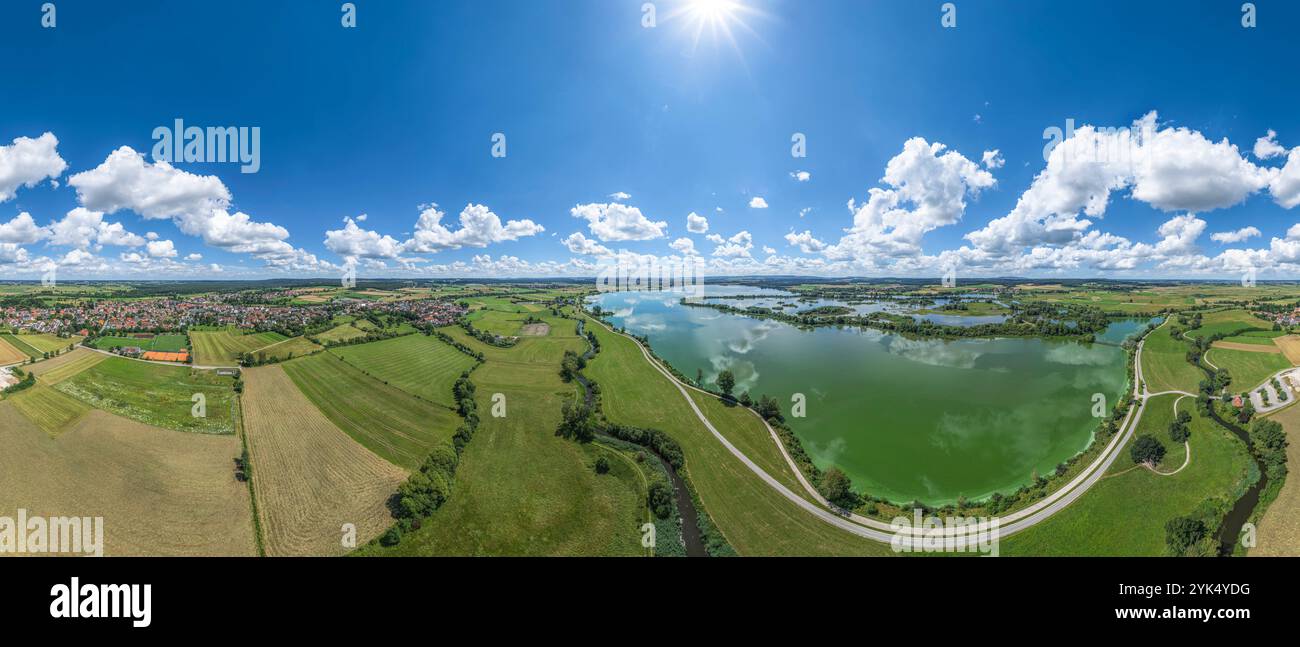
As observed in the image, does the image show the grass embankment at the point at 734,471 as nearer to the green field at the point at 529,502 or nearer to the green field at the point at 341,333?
the green field at the point at 529,502

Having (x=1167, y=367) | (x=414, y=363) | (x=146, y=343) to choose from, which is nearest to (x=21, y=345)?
(x=146, y=343)

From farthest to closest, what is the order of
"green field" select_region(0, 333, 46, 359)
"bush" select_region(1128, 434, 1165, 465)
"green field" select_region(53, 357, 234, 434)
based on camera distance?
"green field" select_region(0, 333, 46, 359) → "green field" select_region(53, 357, 234, 434) → "bush" select_region(1128, 434, 1165, 465)

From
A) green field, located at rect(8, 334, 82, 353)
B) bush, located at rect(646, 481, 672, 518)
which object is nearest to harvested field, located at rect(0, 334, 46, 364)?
green field, located at rect(8, 334, 82, 353)

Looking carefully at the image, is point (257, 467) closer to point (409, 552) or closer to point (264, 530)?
point (264, 530)

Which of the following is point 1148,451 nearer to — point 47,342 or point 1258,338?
point 1258,338

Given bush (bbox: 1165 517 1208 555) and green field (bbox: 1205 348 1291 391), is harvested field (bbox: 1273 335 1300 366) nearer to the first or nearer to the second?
green field (bbox: 1205 348 1291 391)
